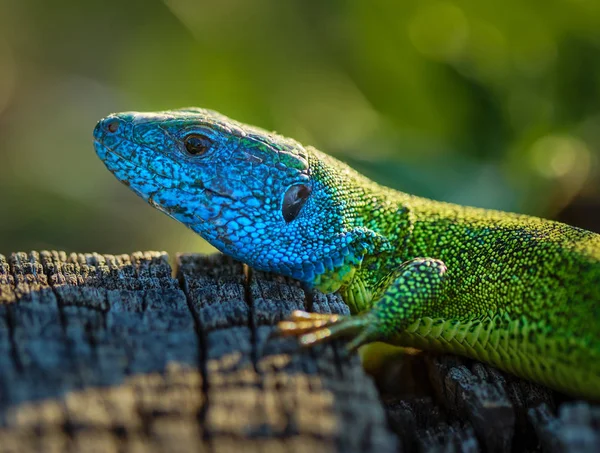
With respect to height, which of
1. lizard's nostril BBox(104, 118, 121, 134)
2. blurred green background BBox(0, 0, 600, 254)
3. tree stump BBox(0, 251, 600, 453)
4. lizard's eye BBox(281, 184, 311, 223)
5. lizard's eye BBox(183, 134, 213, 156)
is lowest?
tree stump BBox(0, 251, 600, 453)

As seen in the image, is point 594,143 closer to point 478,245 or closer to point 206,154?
point 478,245

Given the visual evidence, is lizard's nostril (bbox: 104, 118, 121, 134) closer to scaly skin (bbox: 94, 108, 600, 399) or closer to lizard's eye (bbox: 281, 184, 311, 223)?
scaly skin (bbox: 94, 108, 600, 399)

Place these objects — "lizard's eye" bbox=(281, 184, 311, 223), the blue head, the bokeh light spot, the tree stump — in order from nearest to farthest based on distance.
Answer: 1. the tree stump
2. the blue head
3. "lizard's eye" bbox=(281, 184, 311, 223)
4. the bokeh light spot

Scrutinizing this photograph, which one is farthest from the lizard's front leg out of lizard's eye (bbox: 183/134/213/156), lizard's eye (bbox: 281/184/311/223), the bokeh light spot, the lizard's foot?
the bokeh light spot

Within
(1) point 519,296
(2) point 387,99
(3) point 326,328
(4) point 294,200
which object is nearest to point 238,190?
(4) point 294,200

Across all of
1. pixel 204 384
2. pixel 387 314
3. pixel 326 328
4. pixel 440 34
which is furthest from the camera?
pixel 440 34

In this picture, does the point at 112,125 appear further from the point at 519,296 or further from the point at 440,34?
the point at 440,34

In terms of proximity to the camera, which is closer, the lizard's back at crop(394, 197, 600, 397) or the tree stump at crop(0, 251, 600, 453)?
the tree stump at crop(0, 251, 600, 453)
